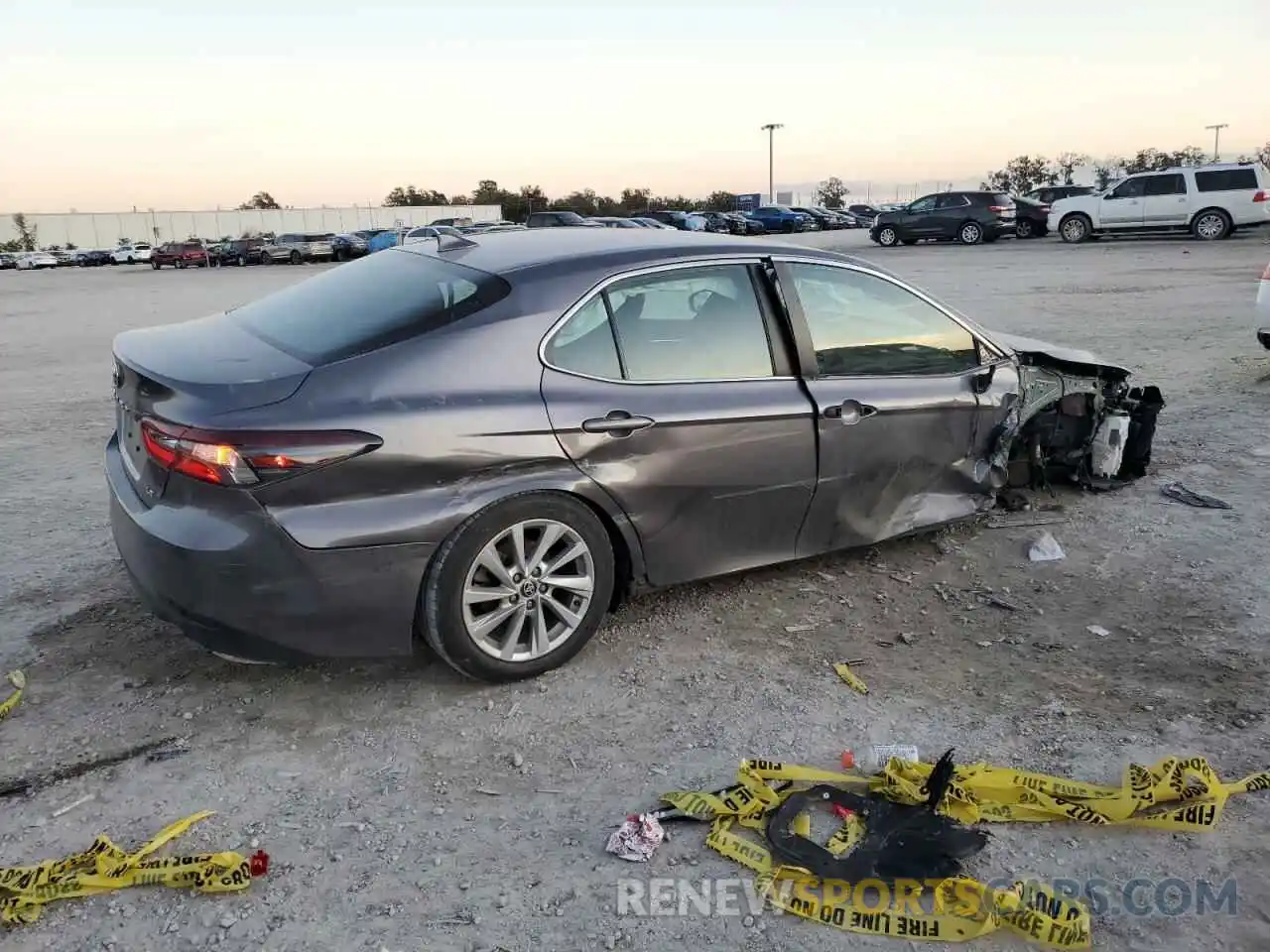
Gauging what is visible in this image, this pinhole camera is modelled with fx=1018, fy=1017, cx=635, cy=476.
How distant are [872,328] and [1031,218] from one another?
1220 inches

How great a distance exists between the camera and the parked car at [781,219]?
5269 centimetres

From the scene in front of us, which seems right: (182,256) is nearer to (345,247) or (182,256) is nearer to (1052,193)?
(345,247)

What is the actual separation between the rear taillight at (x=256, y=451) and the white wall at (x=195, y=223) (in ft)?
307

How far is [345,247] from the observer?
157 ft

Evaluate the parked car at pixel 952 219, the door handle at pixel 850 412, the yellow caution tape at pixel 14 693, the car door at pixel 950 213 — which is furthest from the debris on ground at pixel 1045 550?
the car door at pixel 950 213

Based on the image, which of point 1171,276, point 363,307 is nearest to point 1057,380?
point 363,307

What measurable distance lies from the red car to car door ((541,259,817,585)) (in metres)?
50.5

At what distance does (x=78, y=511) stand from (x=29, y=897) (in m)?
3.66

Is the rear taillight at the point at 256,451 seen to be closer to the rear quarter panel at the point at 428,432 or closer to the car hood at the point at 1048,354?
the rear quarter panel at the point at 428,432

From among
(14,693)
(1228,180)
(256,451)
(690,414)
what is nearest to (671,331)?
(690,414)

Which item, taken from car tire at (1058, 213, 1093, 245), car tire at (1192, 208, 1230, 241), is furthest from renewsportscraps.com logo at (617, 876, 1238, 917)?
car tire at (1058, 213, 1093, 245)

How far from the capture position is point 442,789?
3.12 metres

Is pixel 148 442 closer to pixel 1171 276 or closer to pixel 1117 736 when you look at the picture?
pixel 1117 736

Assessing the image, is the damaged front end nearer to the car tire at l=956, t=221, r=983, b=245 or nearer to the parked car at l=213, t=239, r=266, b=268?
the car tire at l=956, t=221, r=983, b=245
